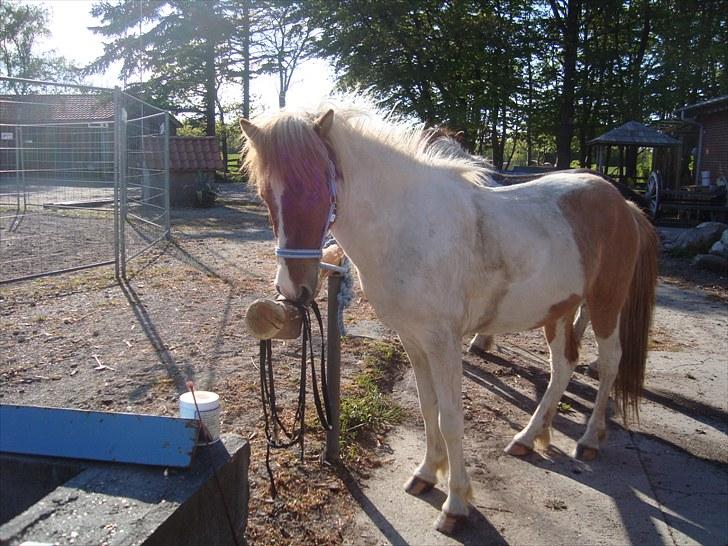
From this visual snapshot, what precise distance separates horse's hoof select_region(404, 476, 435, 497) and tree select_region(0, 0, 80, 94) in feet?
181

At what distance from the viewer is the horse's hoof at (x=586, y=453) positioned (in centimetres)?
359

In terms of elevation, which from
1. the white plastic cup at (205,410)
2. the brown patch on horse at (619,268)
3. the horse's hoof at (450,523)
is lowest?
the horse's hoof at (450,523)

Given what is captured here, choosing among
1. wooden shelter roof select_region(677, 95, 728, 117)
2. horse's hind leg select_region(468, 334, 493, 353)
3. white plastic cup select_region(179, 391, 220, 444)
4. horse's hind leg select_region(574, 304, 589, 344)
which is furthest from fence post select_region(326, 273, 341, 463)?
wooden shelter roof select_region(677, 95, 728, 117)

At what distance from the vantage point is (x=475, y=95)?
23891mm

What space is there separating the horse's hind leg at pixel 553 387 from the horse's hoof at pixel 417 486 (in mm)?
744

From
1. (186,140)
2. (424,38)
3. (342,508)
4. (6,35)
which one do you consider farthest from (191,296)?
(6,35)

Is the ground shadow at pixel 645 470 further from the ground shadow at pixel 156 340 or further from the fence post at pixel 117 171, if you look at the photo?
the fence post at pixel 117 171

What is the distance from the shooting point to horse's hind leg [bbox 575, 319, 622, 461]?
3615 mm

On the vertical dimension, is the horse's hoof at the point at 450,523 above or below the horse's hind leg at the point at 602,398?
below

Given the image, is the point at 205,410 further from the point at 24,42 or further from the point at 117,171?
the point at 24,42

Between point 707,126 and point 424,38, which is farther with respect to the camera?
point 424,38

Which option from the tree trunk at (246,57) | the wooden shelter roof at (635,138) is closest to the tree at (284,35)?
the tree trunk at (246,57)

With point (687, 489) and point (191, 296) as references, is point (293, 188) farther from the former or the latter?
point (191, 296)

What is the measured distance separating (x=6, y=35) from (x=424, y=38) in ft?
146
